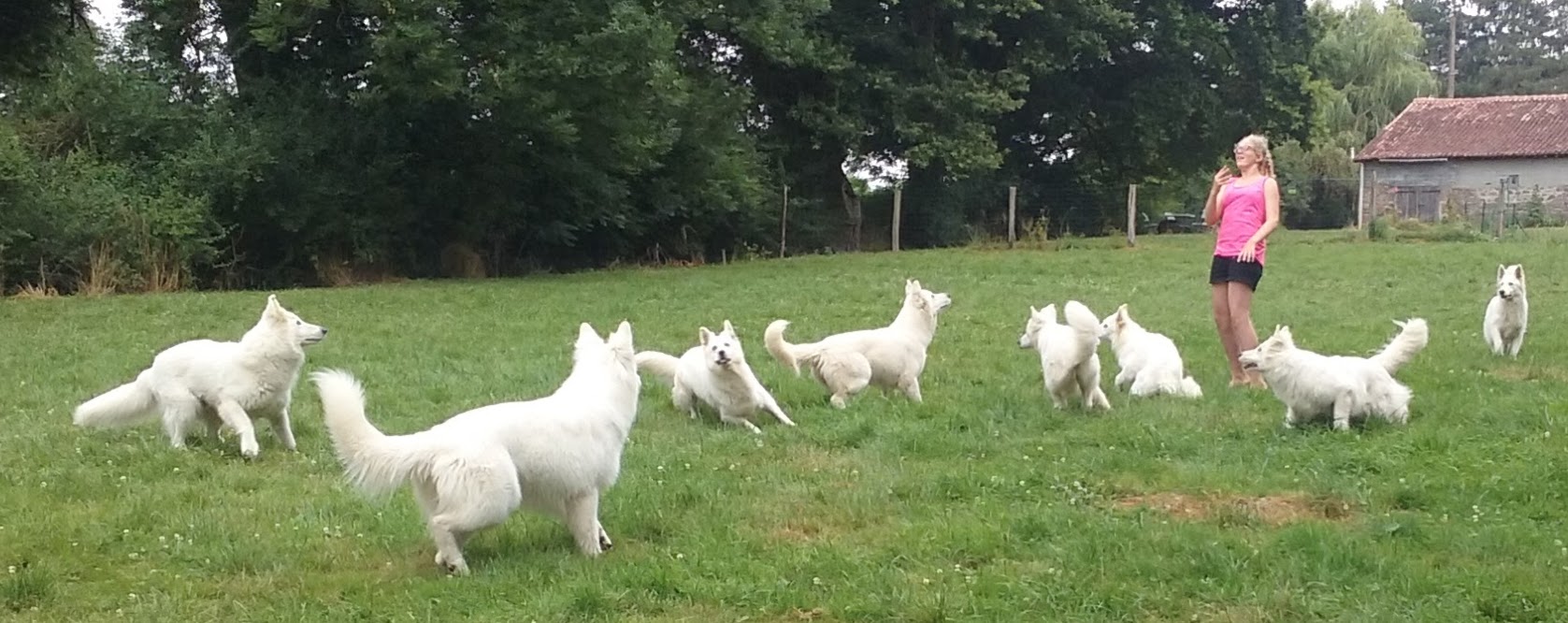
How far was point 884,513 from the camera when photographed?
6.36 m

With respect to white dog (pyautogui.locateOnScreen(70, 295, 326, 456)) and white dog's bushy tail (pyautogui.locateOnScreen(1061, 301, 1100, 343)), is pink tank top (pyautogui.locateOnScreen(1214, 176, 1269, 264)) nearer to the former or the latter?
white dog's bushy tail (pyautogui.locateOnScreen(1061, 301, 1100, 343))

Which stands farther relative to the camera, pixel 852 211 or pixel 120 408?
→ pixel 852 211

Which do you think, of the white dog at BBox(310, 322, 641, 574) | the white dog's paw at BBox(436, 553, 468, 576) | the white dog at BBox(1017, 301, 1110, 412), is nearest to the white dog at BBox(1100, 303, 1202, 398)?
the white dog at BBox(1017, 301, 1110, 412)

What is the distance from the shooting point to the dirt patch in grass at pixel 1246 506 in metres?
6.08

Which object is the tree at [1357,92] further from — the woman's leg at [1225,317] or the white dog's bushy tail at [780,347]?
the white dog's bushy tail at [780,347]

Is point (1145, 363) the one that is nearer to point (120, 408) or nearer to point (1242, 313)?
point (1242, 313)

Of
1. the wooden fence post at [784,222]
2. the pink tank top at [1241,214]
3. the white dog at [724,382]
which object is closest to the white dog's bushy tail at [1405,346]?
the pink tank top at [1241,214]

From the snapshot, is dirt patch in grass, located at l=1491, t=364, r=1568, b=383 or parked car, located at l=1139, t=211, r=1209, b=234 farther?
parked car, located at l=1139, t=211, r=1209, b=234

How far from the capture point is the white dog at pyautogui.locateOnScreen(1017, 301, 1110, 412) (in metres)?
8.62

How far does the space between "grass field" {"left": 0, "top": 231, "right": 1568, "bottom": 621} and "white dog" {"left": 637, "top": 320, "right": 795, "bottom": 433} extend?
0.20m

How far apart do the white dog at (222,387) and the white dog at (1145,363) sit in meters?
5.47

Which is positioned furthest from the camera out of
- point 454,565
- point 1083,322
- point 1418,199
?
point 1418,199

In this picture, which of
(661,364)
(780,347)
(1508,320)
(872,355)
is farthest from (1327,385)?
(1508,320)

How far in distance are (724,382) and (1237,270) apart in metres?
4.08
